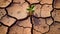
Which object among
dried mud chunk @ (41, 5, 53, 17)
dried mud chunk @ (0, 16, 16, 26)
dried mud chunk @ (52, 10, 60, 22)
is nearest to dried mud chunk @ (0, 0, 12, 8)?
dried mud chunk @ (0, 16, 16, 26)

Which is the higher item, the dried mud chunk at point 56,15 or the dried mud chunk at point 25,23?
the dried mud chunk at point 56,15

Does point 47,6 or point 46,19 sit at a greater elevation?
point 47,6

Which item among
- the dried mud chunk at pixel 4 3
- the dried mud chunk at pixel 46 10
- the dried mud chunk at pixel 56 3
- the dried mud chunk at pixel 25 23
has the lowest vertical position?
the dried mud chunk at pixel 25 23

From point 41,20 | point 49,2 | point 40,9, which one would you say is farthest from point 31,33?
point 49,2

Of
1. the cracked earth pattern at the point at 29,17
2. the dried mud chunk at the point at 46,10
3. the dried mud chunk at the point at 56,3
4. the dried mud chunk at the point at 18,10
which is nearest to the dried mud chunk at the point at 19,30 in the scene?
the cracked earth pattern at the point at 29,17

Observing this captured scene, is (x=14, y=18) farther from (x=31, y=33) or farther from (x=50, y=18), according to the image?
(x=50, y=18)

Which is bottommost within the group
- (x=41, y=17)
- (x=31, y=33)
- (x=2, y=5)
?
(x=31, y=33)

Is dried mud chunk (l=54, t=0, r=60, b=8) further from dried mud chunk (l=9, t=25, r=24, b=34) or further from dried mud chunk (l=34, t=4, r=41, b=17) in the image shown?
dried mud chunk (l=9, t=25, r=24, b=34)

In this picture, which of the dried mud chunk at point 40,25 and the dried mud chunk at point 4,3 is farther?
the dried mud chunk at point 4,3

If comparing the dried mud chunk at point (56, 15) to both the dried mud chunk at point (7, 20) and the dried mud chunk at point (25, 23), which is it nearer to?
the dried mud chunk at point (25, 23)
